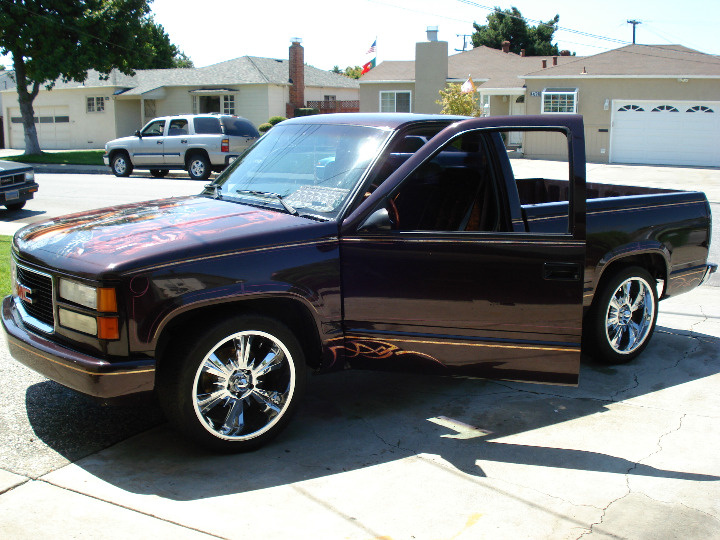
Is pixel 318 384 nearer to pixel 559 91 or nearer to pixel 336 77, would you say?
pixel 559 91

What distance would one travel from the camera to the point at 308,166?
5012 millimetres

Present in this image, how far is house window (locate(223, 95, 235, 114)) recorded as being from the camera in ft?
133

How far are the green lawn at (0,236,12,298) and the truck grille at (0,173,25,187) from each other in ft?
13.1

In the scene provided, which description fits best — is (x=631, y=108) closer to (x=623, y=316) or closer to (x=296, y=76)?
(x=296, y=76)

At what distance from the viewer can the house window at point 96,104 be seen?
43094 mm

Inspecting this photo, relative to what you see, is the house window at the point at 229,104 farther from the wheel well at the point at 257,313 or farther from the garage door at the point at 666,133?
the wheel well at the point at 257,313

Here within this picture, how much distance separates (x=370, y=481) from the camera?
403cm

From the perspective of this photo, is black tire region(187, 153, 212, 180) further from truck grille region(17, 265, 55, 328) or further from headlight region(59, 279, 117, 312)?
headlight region(59, 279, 117, 312)

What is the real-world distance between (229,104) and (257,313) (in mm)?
38350

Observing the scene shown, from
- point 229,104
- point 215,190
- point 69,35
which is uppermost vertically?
point 69,35

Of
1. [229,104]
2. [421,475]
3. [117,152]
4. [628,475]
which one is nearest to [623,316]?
[628,475]

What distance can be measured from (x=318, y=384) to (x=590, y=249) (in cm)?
232

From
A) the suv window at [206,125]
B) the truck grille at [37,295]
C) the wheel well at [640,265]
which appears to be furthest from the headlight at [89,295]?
the suv window at [206,125]

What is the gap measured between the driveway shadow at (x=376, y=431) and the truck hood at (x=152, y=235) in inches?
43.8
